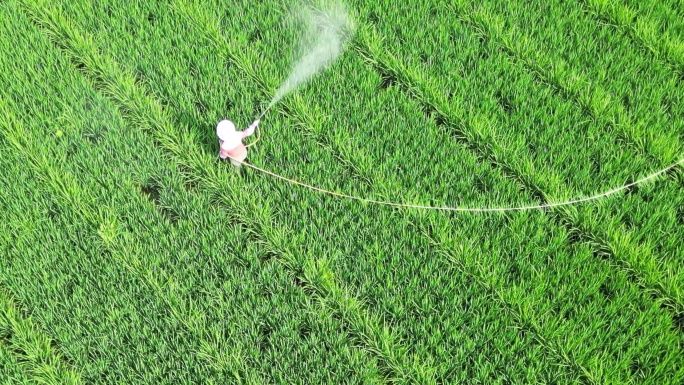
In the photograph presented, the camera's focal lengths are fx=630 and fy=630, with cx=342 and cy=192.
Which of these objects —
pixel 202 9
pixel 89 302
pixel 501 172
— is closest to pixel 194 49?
pixel 202 9

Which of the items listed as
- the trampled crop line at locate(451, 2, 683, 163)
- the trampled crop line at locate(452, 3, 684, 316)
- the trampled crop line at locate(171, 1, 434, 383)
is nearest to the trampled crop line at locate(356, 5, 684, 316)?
the trampled crop line at locate(452, 3, 684, 316)

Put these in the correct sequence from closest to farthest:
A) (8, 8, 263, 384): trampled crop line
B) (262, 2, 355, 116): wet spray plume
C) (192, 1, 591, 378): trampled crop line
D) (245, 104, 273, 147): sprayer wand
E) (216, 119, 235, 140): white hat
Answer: (192, 1, 591, 378): trampled crop line < (8, 8, 263, 384): trampled crop line < (216, 119, 235, 140): white hat < (245, 104, 273, 147): sprayer wand < (262, 2, 355, 116): wet spray plume

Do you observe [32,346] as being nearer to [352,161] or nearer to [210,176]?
[210,176]

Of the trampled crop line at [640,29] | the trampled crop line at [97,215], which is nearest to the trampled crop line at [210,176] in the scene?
the trampled crop line at [97,215]

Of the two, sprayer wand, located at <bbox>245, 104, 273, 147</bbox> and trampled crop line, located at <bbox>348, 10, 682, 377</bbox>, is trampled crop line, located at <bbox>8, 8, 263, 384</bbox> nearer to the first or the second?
sprayer wand, located at <bbox>245, 104, 273, 147</bbox>

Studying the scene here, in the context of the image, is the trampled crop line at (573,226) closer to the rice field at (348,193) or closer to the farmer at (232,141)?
the rice field at (348,193)

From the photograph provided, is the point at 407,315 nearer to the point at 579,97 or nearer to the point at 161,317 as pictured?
the point at 161,317

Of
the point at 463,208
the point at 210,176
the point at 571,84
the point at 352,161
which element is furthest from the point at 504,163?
the point at 210,176
